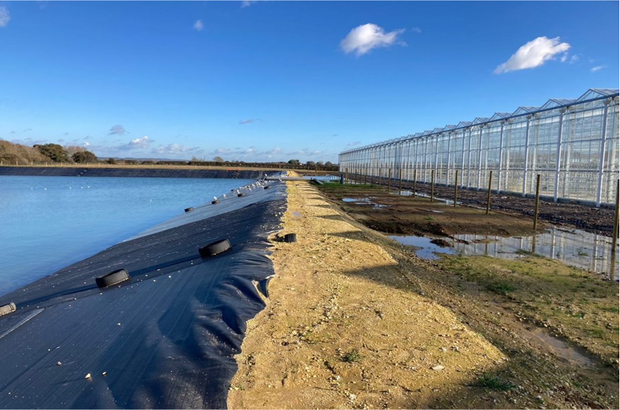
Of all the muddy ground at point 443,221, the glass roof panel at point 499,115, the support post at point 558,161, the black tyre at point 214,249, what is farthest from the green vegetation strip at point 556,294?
the glass roof panel at point 499,115


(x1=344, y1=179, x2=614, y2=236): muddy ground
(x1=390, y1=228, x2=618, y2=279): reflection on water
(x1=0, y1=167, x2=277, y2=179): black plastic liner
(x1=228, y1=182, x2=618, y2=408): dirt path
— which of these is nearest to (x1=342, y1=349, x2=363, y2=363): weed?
(x1=228, y1=182, x2=618, y2=408): dirt path

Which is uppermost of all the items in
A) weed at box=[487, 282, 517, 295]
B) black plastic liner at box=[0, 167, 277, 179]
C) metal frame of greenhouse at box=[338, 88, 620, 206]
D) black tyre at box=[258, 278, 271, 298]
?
metal frame of greenhouse at box=[338, 88, 620, 206]

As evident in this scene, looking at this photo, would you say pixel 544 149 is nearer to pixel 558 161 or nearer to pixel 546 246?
pixel 558 161

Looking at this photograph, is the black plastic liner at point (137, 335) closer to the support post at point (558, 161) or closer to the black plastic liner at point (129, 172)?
the support post at point (558, 161)

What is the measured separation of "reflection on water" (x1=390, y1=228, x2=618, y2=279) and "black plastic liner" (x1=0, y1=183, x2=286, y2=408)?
20.4ft

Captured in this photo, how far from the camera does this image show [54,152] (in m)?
112

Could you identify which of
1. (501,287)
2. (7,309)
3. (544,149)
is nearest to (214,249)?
(7,309)

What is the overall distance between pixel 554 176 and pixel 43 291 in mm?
26563

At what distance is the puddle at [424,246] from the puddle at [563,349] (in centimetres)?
481

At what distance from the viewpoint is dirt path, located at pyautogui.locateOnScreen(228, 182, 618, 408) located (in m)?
3.30

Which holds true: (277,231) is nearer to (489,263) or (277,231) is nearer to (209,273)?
(209,273)

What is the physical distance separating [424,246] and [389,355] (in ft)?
27.0

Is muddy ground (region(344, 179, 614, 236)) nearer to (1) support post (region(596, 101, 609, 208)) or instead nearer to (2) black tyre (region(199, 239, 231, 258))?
(1) support post (region(596, 101, 609, 208))

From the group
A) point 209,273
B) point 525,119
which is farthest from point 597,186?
point 209,273
